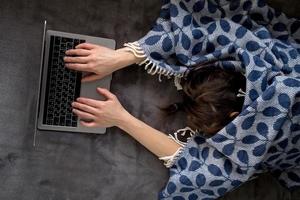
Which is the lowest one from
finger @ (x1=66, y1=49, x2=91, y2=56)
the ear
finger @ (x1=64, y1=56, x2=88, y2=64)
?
the ear

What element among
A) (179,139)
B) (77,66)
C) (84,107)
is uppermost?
(77,66)

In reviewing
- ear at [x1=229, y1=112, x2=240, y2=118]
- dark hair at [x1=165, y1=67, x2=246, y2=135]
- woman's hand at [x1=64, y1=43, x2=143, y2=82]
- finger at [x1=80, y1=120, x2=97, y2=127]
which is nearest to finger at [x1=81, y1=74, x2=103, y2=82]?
woman's hand at [x1=64, y1=43, x2=143, y2=82]

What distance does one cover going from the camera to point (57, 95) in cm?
127

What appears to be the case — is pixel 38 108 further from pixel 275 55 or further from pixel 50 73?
pixel 275 55

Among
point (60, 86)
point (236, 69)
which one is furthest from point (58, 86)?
point (236, 69)

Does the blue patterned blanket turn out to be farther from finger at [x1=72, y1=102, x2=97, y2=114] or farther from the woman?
→ finger at [x1=72, y1=102, x2=97, y2=114]

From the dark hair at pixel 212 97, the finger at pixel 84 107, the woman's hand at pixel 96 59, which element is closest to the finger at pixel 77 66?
the woman's hand at pixel 96 59

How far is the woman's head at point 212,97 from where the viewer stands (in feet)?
4.08

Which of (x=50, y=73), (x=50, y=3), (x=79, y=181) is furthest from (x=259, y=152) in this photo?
(x=50, y=3)

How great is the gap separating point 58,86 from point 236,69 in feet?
1.71

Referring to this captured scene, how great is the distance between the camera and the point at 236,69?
4.28 ft

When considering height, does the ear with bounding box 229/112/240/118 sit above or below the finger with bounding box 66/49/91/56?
below

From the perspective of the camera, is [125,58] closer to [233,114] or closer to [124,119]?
[124,119]

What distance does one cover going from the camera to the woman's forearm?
4.34 feet
